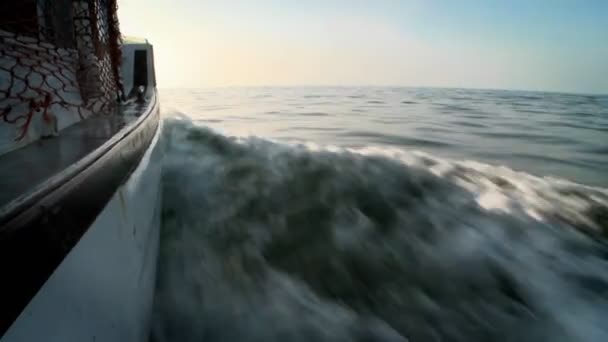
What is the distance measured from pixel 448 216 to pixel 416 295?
112 cm

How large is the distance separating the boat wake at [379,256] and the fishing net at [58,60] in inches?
50.8

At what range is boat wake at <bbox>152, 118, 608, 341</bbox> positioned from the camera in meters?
2.07

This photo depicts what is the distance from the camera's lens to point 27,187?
78 centimetres

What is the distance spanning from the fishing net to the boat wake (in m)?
1.29

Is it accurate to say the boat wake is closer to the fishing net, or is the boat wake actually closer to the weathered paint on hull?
the weathered paint on hull

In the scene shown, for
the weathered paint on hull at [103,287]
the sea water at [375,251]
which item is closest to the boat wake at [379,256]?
the sea water at [375,251]

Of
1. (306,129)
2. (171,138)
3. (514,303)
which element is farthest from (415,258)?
(306,129)

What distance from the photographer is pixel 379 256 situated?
2.66 metres

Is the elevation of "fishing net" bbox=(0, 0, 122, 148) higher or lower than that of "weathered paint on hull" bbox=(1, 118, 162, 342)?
higher

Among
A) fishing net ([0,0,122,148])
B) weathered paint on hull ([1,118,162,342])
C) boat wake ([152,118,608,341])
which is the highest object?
fishing net ([0,0,122,148])

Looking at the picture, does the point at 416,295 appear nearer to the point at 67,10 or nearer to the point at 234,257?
the point at 234,257

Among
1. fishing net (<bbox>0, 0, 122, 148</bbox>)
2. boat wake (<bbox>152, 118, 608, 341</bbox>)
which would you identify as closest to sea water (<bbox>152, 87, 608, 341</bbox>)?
boat wake (<bbox>152, 118, 608, 341</bbox>)

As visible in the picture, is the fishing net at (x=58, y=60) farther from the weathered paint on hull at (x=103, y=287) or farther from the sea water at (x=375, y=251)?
the sea water at (x=375, y=251)

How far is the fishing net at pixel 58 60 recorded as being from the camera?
1.38m
